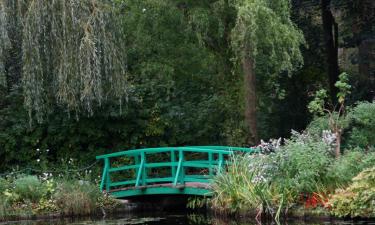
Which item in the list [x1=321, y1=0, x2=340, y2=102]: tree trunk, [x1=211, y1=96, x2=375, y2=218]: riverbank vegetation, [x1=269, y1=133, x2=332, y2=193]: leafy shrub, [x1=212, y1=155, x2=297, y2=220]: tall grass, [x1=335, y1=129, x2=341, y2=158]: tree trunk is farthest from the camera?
[x1=321, y1=0, x2=340, y2=102]: tree trunk

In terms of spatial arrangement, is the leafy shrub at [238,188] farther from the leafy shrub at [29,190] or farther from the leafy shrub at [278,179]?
the leafy shrub at [29,190]

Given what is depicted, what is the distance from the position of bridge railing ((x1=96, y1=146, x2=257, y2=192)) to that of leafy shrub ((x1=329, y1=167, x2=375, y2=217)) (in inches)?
104

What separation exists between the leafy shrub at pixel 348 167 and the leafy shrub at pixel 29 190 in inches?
257

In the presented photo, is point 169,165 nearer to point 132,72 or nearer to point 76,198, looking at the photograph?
point 76,198

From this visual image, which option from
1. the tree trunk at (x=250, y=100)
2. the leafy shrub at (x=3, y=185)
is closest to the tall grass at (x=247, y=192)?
the tree trunk at (x=250, y=100)

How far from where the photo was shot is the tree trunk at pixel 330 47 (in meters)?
23.0

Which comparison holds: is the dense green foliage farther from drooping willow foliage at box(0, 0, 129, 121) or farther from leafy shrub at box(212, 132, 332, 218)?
leafy shrub at box(212, 132, 332, 218)

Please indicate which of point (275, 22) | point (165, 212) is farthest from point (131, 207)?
point (275, 22)

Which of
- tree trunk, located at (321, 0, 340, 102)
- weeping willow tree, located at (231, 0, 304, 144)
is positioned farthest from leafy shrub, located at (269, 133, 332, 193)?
tree trunk, located at (321, 0, 340, 102)

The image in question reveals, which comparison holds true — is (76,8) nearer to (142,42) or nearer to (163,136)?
(142,42)

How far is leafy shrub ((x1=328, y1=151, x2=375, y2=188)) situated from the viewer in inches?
557

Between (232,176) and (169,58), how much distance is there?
15.6ft

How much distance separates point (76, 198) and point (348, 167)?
5958 millimetres

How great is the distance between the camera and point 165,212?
59.5 ft
